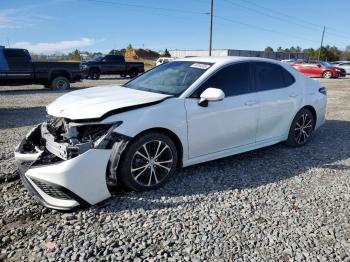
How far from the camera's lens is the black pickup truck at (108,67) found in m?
22.8

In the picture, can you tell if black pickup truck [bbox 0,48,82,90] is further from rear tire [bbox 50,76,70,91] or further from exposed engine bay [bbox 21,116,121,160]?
exposed engine bay [bbox 21,116,121,160]

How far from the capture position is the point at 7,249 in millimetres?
2889

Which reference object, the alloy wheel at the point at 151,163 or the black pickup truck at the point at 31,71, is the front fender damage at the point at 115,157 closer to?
the alloy wheel at the point at 151,163

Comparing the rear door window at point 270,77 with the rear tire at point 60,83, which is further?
the rear tire at point 60,83

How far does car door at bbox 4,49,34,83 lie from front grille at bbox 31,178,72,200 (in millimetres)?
12086

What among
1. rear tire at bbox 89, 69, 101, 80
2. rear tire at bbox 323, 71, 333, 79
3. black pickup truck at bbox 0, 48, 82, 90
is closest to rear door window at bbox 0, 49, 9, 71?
black pickup truck at bbox 0, 48, 82, 90

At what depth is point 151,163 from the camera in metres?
3.96

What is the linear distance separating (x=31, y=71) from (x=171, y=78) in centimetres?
1160

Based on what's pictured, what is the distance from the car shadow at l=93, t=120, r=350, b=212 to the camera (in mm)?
3777

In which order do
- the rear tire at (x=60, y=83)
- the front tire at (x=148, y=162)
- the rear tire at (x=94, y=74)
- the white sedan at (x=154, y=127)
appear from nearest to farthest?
the white sedan at (x=154, y=127), the front tire at (x=148, y=162), the rear tire at (x=60, y=83), the rear tire at (x=94, y=74)

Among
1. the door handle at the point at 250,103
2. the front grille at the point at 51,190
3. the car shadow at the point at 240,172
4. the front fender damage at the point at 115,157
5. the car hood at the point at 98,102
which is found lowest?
the car shadow at the point at 240,172

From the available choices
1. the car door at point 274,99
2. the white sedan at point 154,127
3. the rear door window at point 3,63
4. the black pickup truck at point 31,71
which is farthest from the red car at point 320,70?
the white sedan at point 154,127

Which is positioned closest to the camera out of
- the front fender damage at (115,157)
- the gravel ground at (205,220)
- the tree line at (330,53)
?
the gravel ground at (205,220)

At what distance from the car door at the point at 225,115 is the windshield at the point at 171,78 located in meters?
0.22
